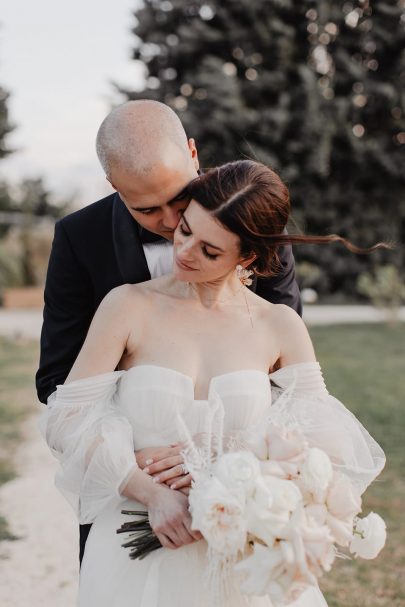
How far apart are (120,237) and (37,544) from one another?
274cm

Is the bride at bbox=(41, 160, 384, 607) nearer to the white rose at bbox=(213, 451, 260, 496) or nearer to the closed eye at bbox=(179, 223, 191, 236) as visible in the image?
the closed eye at bbox=(179, 223, 191, 236)

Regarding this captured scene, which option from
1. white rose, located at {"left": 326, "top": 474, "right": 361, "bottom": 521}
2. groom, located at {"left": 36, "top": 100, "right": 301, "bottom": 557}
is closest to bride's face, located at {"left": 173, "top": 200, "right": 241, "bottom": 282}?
groom, located at {"left": 36, "top": 100, "right": 301, "bottom": 557}

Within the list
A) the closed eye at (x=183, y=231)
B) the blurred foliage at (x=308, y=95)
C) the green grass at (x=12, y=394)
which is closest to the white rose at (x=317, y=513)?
the closed eye at (x=183, y=231)

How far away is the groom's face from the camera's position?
7.70ft

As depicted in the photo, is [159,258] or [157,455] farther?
[159,258]

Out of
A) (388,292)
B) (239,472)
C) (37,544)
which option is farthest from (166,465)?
(388,292)

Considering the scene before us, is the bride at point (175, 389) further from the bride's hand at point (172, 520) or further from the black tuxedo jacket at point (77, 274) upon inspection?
the black tuxedo jacket at point (77, 274)

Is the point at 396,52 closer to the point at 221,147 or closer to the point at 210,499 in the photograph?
the point at 221,147

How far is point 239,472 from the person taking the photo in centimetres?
186

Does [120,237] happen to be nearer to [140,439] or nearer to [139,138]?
[139,138]

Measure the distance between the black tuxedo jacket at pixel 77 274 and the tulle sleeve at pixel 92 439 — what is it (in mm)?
408

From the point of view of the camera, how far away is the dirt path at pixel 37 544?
4059mm

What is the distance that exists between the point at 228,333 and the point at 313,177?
19726mm

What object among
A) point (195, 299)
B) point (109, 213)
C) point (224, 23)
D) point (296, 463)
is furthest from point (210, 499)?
point (224, 23)
